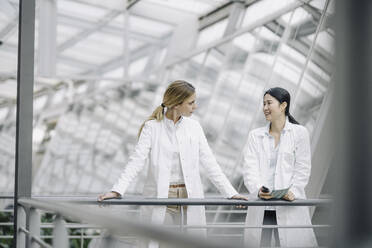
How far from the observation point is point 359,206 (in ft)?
2.96

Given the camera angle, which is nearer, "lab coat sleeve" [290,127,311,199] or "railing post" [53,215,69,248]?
"railing post" [53,215,69,248]

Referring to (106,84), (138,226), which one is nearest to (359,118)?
(138,226)

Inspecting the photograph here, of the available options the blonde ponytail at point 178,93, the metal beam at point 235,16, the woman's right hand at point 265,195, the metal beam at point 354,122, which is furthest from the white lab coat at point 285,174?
the metal beam at point 235,16

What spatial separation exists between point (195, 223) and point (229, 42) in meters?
8.91

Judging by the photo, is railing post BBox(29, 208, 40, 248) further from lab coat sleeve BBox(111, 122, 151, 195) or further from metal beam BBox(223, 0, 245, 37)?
metal beam BBox(223, 0, 245, 37)

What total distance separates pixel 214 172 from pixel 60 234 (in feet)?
5.20

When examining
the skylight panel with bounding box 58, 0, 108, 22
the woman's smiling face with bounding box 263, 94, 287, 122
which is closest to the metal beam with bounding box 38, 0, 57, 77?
the skylight panel with bounding box 58, 0, 108, 22

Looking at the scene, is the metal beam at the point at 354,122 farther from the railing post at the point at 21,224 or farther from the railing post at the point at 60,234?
the railing post at the point at 21,224

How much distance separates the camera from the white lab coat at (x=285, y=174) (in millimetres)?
3963

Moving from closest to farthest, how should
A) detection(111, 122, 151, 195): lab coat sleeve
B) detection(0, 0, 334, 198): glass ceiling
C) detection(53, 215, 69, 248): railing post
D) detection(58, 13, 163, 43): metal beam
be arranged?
detection(53, 215, 69, 248): railing post, detection(111, 122, 151, 195): lab coat sleeve, detection(0, 0, 334, 198): glass ceiling, detection(58, 13, 163, 43): metal beam

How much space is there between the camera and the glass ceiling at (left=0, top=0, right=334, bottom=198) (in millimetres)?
9414

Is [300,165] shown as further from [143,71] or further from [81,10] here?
[143,71]

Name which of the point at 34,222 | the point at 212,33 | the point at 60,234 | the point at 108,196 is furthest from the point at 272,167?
the point at 212,33

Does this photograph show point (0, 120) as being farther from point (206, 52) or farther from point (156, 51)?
point (206, 52)
